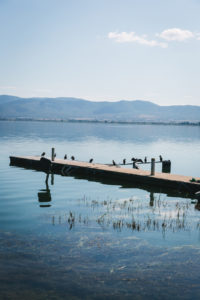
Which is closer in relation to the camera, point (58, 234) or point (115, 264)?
point (115, 264)

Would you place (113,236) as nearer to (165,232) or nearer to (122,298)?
(165,232)

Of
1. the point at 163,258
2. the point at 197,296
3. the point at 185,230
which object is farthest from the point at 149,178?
the point at 197,296

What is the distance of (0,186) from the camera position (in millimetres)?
23531

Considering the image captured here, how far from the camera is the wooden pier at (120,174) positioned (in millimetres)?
22945

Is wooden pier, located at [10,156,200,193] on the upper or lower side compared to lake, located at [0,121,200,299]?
upper

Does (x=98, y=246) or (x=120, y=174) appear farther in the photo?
(x=120, y=174)

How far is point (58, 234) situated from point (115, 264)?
3400 millimetres

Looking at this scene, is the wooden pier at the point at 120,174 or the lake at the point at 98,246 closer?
the lake at the point at 98,246

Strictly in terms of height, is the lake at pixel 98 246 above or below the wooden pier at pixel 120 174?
below

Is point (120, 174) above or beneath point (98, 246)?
above

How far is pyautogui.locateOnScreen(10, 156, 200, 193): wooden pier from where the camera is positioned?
22.9 meters

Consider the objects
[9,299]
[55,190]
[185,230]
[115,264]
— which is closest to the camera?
[9,299]

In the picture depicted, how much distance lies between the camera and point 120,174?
87.1 ft

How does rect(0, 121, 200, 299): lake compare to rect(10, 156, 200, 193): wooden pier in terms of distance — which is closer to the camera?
rect(0, 121, 200, 299): lake
